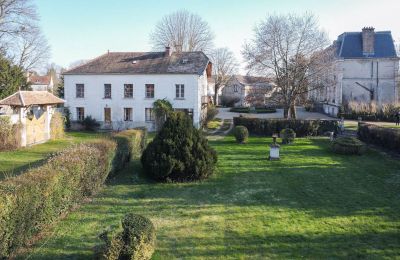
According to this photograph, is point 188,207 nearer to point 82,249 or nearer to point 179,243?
point 179,243

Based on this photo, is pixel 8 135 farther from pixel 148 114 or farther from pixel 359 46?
pixel 359 46

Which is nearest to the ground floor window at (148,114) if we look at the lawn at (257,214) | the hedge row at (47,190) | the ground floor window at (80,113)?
the ground floor window at (80,113)

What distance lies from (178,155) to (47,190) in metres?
6.67

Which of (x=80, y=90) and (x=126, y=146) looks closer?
(x=126, y=146)

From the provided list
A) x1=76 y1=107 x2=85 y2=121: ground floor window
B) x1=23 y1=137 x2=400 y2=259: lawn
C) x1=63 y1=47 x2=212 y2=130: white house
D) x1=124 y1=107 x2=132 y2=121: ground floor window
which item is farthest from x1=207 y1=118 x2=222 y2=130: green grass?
x1=23 y1=137 x2=400 y2=259: lawn

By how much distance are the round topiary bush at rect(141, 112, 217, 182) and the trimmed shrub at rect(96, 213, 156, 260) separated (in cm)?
694

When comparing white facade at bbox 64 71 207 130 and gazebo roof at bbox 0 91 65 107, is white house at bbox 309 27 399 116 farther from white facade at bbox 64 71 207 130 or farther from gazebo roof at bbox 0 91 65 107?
gazebo roof at bbox 0 91 65 107

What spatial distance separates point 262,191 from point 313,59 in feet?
75.2

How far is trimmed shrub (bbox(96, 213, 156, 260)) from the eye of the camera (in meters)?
7.24

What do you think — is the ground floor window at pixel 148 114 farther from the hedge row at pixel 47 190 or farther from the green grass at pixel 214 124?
the hedge row at pixel 47 190

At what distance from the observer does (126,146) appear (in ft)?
54.7

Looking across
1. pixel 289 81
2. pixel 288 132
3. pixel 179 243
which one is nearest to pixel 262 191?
pixel 179 243

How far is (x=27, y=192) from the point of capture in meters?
7.81

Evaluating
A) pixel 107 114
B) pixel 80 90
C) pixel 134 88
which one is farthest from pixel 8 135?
pixel 134 88
